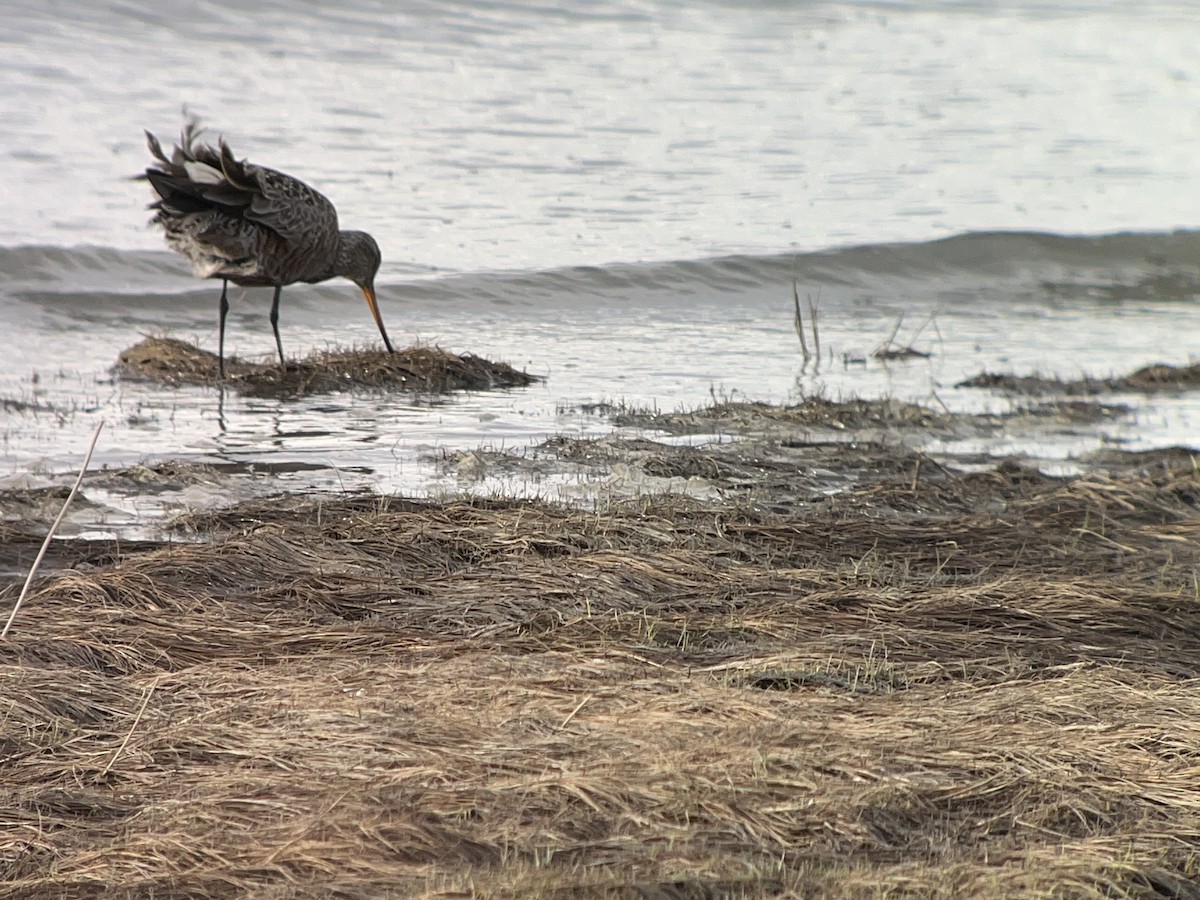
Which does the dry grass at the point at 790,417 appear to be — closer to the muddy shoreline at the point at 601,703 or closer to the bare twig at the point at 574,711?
the muddy shoreline at the point at 601,703

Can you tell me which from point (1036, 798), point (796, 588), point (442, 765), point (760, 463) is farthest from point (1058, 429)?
point (442, 765)

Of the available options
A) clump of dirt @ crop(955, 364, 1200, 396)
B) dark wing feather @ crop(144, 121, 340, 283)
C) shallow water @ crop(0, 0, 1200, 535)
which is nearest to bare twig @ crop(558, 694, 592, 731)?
shallow water @ crop(0, 0, 1200, 535)

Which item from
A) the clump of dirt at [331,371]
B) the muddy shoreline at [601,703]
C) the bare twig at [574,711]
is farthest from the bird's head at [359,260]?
the bare twig at [574,711]

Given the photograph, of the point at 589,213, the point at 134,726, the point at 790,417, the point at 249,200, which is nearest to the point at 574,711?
the point at 134,726

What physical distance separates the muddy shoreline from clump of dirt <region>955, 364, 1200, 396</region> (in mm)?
4248

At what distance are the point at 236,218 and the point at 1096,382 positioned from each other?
21.0 feet

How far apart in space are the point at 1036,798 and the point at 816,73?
96.0 feet

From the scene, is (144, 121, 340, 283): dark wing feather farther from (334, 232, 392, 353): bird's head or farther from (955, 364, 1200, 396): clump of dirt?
(955, 364, 1200, 396): clump of dirt

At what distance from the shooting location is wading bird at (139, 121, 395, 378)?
9664mm

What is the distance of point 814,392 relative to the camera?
10102 mm

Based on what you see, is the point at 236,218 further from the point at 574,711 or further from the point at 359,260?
the point at 574,711

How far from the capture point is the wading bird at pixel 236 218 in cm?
966

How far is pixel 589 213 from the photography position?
18.1 m

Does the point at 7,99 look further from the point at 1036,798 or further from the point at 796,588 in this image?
the point at 1036,798
